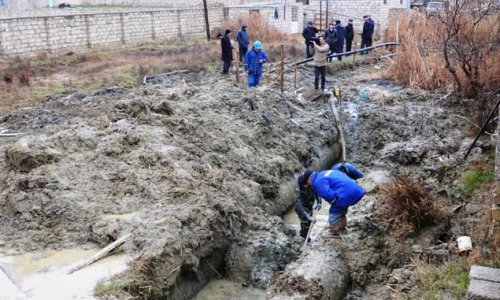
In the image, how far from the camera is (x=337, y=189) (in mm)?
7793

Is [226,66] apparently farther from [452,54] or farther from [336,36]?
[452,54]

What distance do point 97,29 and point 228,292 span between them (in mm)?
20967

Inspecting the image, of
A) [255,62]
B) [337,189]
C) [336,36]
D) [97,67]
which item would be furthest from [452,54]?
[97,67]

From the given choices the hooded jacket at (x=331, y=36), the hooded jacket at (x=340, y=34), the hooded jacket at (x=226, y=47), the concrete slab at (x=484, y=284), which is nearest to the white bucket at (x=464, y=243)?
the concrete slab at (x=484, y=284)

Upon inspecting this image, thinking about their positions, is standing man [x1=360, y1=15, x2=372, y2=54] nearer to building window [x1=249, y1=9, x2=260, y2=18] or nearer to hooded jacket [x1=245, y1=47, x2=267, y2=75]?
hooded jacket [x1=245, y1=47, x2=267, y2=75]

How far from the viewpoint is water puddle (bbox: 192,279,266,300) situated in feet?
23.8

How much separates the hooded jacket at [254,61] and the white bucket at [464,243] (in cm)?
889

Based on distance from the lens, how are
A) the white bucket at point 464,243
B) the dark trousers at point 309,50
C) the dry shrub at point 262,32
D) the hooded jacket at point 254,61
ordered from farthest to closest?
the dry shrub at point 262,32 < the dark trousers at point 309,50 < the hooded jacket at point 254,61 < the white bucket at point 464,243

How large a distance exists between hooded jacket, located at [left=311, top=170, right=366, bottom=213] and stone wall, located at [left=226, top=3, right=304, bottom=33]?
2462 centimetres

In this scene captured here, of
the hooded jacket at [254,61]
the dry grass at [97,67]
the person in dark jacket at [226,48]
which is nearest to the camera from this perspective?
the hooded jacket at [254,61]

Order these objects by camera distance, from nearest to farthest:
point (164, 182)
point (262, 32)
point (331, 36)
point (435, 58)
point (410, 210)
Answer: point (410, 210)
point (164, 182)
point (435, 58)
point (331, 36)
point (262, 32)

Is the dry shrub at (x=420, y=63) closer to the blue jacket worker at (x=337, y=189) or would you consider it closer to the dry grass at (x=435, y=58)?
the dry grass at (x=435, y=58)

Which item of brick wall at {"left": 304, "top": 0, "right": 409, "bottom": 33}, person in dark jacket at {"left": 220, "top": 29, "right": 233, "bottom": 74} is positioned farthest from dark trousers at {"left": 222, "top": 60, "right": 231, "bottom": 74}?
brick wall at {"left": 304, "top": 0, "right": 409, "bottom": 33}

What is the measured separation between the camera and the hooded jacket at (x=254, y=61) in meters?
14.8
